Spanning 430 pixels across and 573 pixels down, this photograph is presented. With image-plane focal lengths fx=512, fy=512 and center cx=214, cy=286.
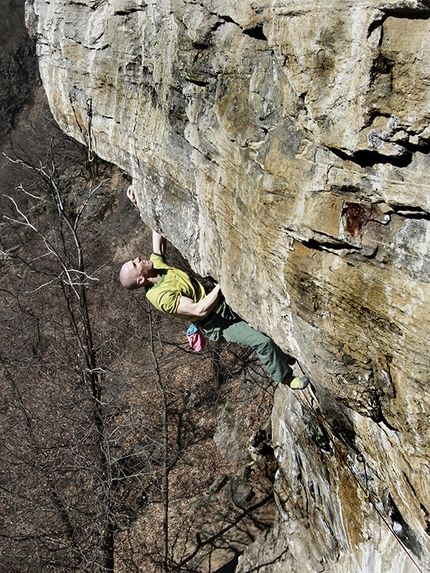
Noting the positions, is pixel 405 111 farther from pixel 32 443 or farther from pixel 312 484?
pixel 32 443

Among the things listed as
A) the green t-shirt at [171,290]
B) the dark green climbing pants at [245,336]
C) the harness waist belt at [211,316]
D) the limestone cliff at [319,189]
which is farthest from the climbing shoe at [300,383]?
the green t-shirt at [171,290]

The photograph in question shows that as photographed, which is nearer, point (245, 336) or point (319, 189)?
point (319, 189)

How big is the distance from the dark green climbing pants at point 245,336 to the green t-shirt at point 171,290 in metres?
0.27

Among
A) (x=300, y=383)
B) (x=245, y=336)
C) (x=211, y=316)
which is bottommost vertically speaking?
(x=300, y=383)

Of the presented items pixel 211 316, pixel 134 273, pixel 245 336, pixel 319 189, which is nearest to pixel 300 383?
pixel 245 336

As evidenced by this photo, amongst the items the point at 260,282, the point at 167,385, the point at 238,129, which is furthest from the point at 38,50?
the point at 167,385

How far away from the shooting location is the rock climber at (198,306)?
4637 mm

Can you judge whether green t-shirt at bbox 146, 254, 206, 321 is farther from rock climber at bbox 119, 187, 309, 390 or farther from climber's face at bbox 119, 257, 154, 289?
climber's face at bbox 119, 257, 154, 289

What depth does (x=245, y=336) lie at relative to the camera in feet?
16.3

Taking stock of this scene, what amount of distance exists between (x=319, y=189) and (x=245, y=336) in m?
2.24

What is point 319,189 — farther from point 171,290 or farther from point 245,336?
point 245,336

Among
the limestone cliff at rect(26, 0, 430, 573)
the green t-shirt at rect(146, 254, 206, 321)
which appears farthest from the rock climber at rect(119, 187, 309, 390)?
the limestone cliff at rect(26, 0, 430, 573)

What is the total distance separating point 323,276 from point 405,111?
1113mm

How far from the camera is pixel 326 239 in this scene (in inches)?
121
